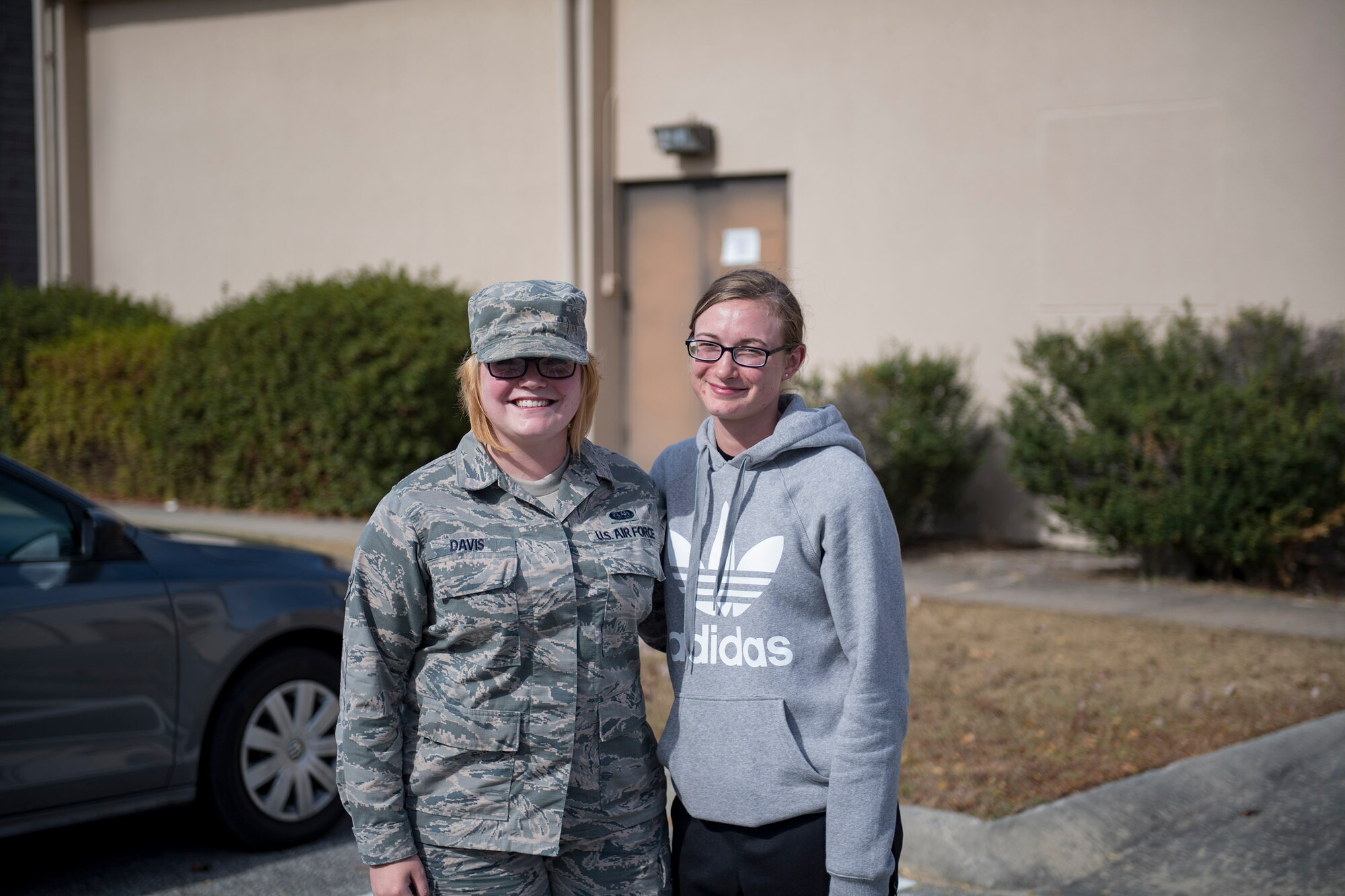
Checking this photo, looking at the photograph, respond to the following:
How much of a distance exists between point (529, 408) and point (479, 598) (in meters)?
0.37

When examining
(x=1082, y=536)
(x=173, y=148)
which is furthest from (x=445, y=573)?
(x=173, y=148)

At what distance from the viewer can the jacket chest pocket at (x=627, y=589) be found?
2434 millimetres

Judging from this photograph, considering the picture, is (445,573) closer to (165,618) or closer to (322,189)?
(165,618)

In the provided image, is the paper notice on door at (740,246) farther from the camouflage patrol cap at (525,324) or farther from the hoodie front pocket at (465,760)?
the hoodie front pocket at (465,760)

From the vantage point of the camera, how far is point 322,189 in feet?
46.1

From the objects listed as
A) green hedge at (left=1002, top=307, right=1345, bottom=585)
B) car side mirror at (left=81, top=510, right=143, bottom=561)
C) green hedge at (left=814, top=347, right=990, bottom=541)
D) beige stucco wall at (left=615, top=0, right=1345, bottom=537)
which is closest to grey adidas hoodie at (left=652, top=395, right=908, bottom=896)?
car side mirror at (left=81, top=510, right=143, bottom=561)

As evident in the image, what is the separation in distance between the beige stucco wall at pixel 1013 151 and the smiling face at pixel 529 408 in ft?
25.7

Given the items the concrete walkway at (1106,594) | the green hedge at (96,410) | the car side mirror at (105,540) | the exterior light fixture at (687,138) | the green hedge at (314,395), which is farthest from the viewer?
the green hedge at (96,410)

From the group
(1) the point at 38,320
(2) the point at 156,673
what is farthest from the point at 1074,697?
(1) the point at 38,320

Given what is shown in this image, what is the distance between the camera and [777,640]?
92.8 inches

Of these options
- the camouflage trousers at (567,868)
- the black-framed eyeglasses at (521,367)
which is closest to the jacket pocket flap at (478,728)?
the camouflage trousers at (567,868)

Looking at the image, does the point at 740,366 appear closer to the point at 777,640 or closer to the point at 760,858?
the point at 777,640

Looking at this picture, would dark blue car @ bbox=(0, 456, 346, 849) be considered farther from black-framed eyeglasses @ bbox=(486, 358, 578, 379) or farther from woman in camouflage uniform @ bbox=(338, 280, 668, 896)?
black-framed eyeglasses @ bbox=(486, 358, 578, 379)

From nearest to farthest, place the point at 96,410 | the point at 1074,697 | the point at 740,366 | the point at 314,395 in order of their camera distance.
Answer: the point at 740,366 < the point at 1074,697 < the point at 314,395 < the point at 96,410
